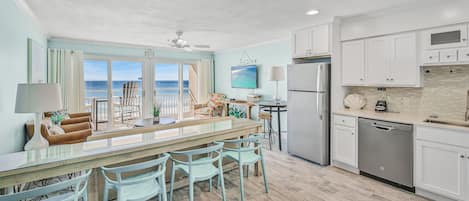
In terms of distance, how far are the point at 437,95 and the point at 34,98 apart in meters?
4.48

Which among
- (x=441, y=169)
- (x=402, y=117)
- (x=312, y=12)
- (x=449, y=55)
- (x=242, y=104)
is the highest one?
(x=312, y=12)

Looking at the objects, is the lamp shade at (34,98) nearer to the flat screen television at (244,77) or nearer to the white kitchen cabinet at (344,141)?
the white kitchen cabinet at (344,141)

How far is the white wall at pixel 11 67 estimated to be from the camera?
2.47m

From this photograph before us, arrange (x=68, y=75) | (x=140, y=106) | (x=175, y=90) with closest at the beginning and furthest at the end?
(x=68, y=75) < (x=140, y=106) < (x=175, y=90)

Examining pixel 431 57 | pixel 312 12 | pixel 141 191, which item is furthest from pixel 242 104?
pixel 141 191

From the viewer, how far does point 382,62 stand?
3289 mm

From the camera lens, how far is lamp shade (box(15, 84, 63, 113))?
7.09ft

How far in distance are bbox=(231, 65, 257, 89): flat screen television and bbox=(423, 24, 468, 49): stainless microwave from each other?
379cm

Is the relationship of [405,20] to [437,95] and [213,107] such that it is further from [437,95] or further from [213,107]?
[213,107]

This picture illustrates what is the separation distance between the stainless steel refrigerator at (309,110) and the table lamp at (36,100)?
3268mm

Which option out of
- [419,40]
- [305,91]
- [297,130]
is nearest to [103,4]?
[305,91]

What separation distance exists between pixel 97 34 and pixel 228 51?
356 centimetres

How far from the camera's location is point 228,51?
7.31 m

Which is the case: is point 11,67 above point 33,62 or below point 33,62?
below
